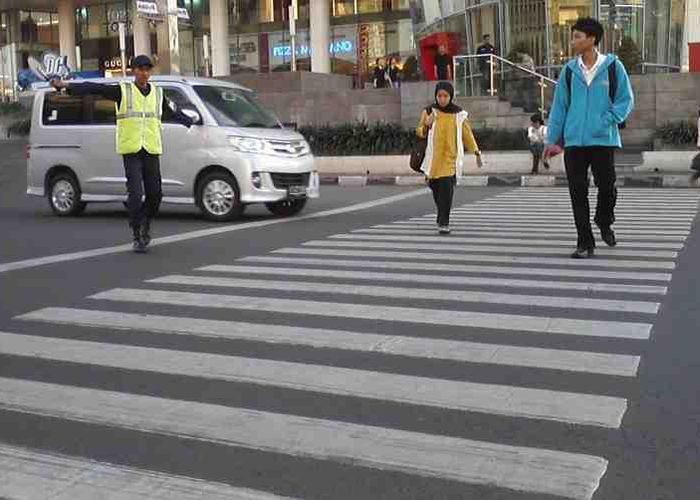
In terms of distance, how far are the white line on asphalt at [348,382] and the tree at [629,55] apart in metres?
22.9

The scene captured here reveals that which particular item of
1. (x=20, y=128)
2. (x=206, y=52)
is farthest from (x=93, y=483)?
(x=206, y=52)

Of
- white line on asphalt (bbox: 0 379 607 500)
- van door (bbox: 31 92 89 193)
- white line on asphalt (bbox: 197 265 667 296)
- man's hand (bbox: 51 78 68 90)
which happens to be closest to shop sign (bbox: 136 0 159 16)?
van door (bbox: 31 92 89 193)

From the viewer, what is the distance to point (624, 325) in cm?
592

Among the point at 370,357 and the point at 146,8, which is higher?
the point at 146,8

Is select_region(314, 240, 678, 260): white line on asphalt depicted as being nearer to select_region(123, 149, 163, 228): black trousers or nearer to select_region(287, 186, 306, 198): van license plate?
select_region(123, 149, 163, 228): black trousers

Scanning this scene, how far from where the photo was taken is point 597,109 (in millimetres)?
8242

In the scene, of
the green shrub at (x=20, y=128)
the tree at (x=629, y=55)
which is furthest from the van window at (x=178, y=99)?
the green shrub at (x=20, y=128)

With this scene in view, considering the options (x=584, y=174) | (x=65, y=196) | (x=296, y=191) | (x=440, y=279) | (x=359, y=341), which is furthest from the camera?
(x=65, y=196)

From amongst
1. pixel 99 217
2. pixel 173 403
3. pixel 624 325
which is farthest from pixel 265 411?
pixel 99 217

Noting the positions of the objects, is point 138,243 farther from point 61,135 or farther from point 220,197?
point 61,135

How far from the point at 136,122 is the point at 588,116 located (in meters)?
4.43

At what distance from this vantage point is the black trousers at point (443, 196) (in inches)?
418

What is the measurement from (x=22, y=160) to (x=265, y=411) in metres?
22.9

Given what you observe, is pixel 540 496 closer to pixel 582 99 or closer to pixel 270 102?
pixel 582 99
